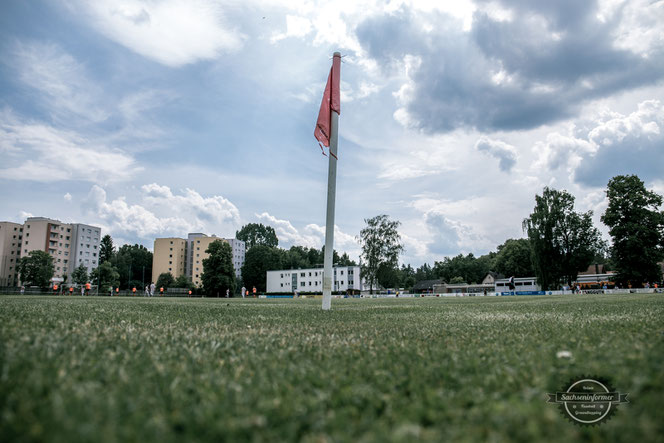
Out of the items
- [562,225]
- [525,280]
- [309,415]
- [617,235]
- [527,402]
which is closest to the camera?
[309,415]

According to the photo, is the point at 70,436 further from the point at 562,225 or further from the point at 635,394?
the point at 562,225

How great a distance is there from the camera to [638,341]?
3754 mm

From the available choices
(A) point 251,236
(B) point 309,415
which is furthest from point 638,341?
(A) point 251,236

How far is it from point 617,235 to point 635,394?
57.9 meters

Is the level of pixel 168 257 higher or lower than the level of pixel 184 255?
lower

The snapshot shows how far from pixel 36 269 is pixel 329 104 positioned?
88772mm

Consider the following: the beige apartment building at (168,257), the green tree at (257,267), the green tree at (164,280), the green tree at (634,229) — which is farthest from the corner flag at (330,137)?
the beige apartment building at (168,257)

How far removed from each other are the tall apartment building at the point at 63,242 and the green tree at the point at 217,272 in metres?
47.4

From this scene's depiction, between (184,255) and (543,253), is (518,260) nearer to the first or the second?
(543,253)

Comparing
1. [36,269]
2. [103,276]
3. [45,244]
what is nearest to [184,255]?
[45,244]

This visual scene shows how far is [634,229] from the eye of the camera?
47312 mm

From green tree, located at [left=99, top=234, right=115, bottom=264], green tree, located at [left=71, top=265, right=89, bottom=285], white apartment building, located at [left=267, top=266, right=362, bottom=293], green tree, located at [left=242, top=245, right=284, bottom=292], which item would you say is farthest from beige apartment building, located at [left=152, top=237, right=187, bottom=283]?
green tree, located at [left=71, top=265, right=89, bottom=285]

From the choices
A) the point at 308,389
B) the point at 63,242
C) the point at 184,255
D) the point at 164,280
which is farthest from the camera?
the point at 184,255

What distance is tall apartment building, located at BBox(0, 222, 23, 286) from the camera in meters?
101
